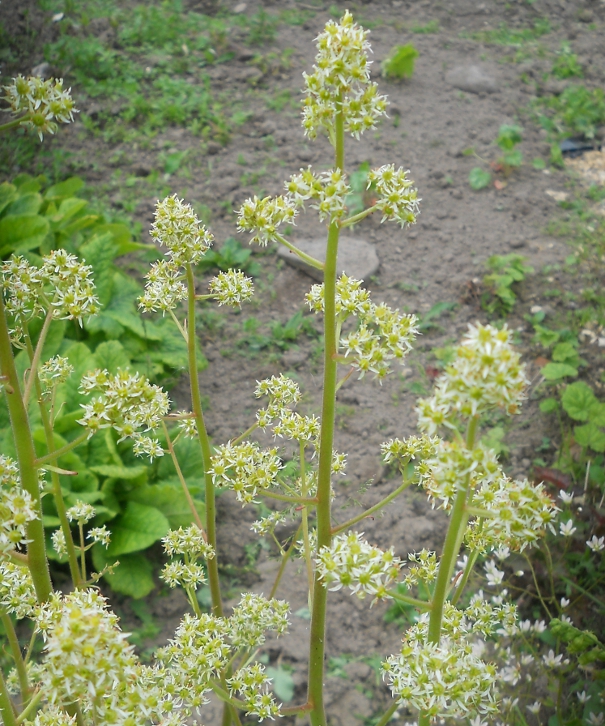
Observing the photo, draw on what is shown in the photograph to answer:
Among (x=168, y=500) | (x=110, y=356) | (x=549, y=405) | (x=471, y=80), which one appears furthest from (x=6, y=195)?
(x=471, y=80)

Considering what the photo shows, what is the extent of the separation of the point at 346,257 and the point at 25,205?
2.08 m

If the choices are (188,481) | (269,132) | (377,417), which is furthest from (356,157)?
(188,481)

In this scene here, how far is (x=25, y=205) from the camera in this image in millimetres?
4199

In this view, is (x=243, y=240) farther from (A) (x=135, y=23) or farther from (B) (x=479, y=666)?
(B) (x=479, y=666)

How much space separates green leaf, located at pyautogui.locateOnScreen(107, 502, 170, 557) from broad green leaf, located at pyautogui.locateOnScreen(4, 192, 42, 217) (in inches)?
78.9

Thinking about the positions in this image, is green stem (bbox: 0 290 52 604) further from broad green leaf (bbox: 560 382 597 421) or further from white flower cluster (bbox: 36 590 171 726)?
broad green leaf (bbox: 560 382 597 421)

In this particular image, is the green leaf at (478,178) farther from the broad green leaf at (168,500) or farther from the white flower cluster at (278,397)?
the white flower cluster at (278,397)

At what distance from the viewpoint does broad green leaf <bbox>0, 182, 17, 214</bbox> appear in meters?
4.15

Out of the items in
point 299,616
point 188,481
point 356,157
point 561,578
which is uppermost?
point 356,157

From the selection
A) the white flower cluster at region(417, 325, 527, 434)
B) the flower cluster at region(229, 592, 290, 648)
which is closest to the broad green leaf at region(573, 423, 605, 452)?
the flower cluster at region(229, 592, 290, 648)

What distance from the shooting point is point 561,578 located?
278 cm

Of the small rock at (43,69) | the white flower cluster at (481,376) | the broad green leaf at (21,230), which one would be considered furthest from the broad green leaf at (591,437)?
the small rock at (43,69)

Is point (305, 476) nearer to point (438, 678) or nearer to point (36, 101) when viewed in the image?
point (438, 678)

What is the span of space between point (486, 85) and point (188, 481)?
4986 millimetres
